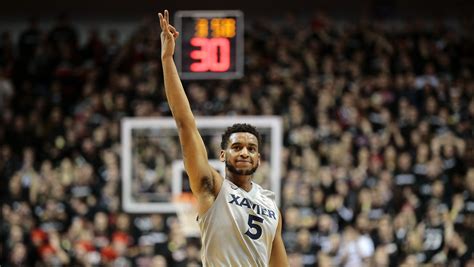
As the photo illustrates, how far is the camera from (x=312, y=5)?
22.3 metres

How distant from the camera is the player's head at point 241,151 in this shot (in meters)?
5.16

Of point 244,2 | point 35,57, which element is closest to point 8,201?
point 35,57

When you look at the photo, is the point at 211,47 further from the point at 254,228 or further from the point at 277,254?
the point at 254,228

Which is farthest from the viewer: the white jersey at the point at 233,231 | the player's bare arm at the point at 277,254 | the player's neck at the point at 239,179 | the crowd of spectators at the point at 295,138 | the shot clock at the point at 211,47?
the crowd of spectators at the point at 295,138

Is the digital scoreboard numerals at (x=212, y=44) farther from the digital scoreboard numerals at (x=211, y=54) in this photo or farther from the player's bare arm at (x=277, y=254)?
the player's bare arm at (x=277, y=254)

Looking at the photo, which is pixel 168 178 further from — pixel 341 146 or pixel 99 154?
pixel 341 146

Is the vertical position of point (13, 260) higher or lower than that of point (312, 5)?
lower

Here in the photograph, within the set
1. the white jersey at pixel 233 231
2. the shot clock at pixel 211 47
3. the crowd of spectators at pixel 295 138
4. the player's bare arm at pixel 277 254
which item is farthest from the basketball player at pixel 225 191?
the crowd of spectators at pixel 295 138

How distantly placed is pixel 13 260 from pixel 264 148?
4589 millimetres

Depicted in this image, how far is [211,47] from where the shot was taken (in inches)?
488

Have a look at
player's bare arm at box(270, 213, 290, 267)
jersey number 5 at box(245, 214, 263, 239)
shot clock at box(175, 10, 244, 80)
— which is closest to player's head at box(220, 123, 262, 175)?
jersey number 5 at box(245, 214, 263, 239)

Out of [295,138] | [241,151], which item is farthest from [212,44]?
[241,151]

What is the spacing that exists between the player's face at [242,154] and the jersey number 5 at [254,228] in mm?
276

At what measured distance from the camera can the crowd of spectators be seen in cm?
1454
